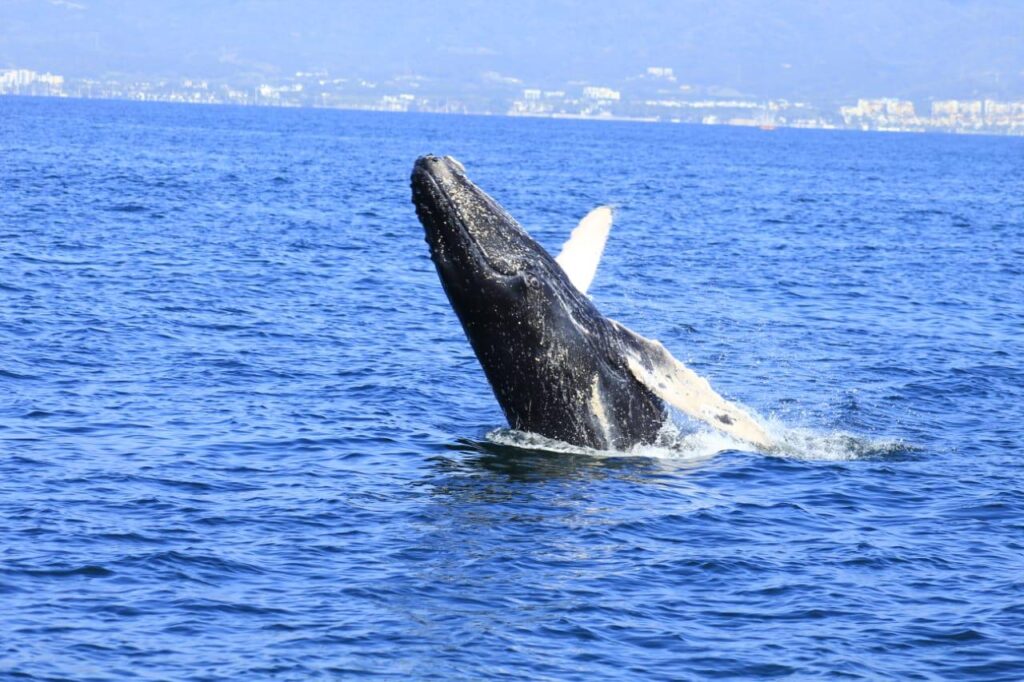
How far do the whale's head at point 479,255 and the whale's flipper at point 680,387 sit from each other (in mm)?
1232

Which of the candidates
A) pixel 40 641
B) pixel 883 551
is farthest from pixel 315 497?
pixel 883 551

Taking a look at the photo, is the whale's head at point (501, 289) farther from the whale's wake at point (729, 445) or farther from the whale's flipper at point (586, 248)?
the whale's wake at point (729, 445)

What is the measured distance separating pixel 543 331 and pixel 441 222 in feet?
6.48

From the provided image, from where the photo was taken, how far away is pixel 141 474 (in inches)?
759

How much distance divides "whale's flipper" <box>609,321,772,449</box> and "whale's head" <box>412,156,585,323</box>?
123cm

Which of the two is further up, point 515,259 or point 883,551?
point 515,259

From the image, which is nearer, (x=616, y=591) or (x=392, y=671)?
(x=392, y=671)

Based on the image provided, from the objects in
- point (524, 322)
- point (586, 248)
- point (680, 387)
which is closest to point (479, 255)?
point (524, 322)

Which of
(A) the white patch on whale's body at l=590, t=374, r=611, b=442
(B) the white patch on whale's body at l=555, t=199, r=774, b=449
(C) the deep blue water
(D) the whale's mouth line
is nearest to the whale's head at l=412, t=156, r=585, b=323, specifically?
(D) the whale's mouth line

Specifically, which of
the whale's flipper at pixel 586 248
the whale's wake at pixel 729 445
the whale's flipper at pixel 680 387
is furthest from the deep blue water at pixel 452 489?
the whale's flipper at pixel 586 248

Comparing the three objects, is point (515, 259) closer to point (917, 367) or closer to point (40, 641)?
point (40, 641)

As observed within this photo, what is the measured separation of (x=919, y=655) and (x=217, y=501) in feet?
28.3

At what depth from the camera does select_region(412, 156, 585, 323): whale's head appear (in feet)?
58.4

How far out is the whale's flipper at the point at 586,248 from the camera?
18562mm
